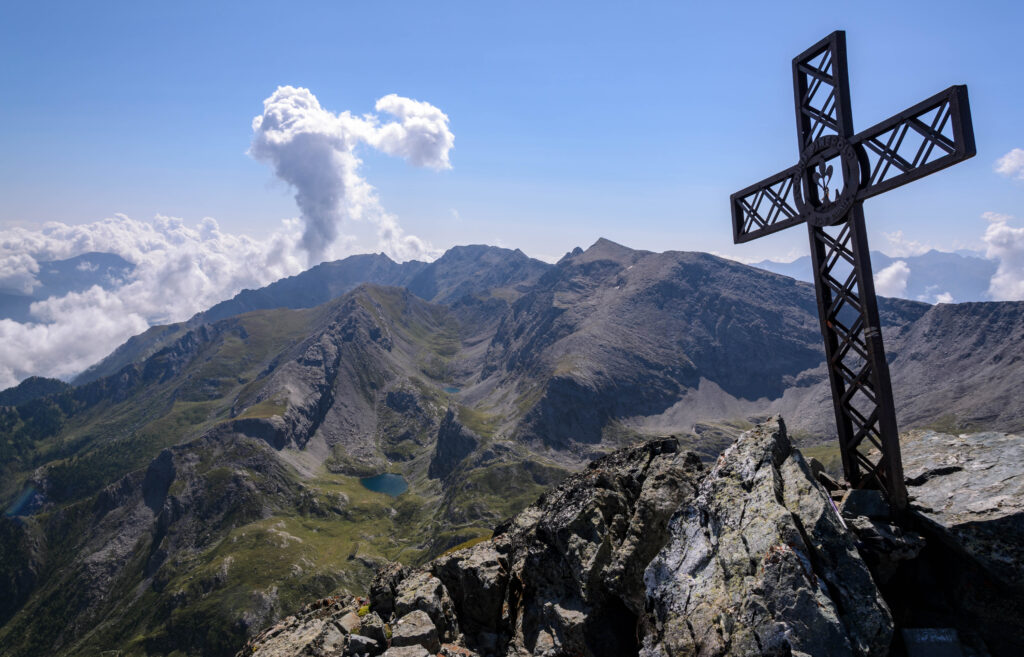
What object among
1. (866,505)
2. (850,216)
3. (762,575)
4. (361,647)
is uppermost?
(850,216)

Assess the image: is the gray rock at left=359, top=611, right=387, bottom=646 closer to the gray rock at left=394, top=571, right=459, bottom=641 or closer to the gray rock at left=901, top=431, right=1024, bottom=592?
the gray rock at left=394, top=571, right=459, bottom=641

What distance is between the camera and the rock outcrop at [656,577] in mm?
10773

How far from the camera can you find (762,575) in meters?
11.2

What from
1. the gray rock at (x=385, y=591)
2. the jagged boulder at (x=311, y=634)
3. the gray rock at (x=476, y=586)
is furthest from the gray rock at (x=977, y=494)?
the jagged boulder at (x=311, y=634)

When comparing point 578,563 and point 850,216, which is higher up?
point 850,216

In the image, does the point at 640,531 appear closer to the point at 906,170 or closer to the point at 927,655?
the point at 927,655

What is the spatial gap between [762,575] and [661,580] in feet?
8.90

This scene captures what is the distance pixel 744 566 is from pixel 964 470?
8215 millimetres

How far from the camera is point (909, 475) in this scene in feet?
50.6

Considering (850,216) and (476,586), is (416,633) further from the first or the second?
(850,216)

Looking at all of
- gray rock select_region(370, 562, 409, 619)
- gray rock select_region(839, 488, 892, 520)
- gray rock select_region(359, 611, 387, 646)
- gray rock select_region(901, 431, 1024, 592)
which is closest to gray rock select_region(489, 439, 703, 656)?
gray rock select_region(359, 611, 387, 646)

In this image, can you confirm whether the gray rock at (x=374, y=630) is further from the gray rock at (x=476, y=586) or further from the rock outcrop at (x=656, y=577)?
the gray rock at (x=476, y=586)

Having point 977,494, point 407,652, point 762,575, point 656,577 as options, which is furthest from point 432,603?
point 977,494

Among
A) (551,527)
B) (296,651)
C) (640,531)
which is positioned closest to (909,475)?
(640,531)
